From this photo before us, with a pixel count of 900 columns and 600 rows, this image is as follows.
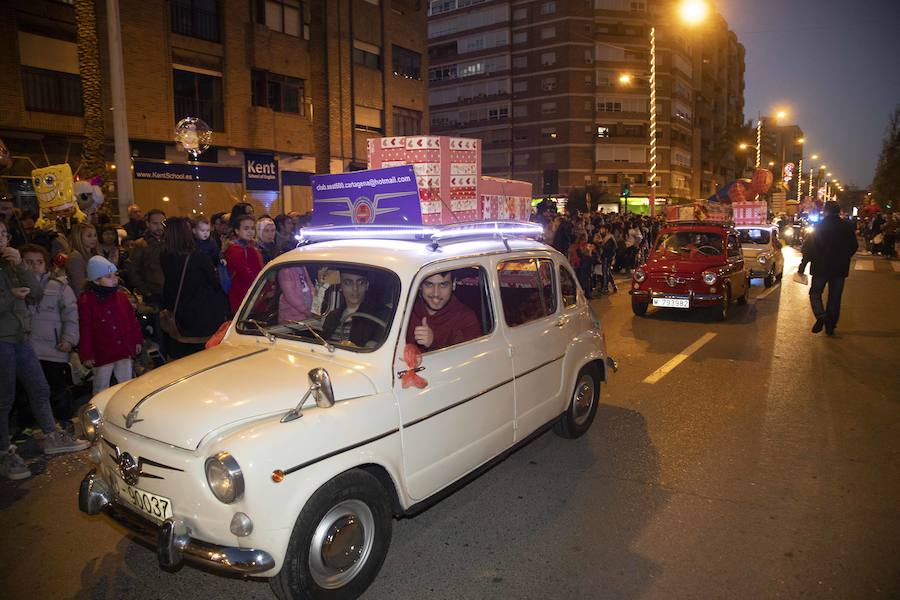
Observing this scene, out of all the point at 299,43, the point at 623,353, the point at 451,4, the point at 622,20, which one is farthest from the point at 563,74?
the point at 623,353

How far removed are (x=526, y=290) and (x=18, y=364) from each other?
435 cm

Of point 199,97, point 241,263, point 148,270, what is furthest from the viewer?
point 199,97

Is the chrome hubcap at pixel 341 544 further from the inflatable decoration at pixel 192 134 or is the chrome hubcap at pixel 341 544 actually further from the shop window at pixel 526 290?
the inflatable decoration at pixel 192 134

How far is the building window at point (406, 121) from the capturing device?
28750 mm

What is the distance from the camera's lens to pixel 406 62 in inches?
1151

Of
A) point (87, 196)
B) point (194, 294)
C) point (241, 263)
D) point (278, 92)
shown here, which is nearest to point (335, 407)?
point (194, 294)

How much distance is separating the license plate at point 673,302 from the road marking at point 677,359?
1.08 m

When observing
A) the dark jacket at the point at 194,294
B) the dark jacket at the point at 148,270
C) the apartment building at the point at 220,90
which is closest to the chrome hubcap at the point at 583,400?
the dark jacket at the point at 194,294

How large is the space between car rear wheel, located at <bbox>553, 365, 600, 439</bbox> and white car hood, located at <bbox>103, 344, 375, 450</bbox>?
256 centimetres

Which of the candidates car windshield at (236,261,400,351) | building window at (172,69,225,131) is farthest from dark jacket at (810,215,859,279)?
building window at (172,69,225,131)

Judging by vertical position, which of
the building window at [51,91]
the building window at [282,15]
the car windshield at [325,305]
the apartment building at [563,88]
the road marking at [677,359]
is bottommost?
the road marking at [677,359]

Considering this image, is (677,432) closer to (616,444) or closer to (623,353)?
(616,444)

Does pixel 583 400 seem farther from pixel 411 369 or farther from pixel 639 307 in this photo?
pixel 639 307

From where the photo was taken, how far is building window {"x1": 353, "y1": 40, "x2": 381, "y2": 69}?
25894 mm
